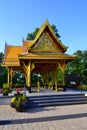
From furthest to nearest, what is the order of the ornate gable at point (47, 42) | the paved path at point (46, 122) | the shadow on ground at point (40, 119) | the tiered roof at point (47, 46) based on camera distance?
the ornate gable at point (47, 42) → the tiered roof at point (47, 46) → the shadow on ground at point (40, 119) → the paved path at point (46, 122)

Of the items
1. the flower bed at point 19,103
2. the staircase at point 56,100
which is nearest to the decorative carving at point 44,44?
the staircase at point 56,100

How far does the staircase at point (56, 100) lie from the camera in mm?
12080

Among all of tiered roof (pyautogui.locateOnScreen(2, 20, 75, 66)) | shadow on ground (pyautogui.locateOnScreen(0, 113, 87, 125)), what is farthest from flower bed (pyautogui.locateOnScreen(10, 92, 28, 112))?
tiered roof (pyautogui.locateOnScreen(2, 20, 75, 66))

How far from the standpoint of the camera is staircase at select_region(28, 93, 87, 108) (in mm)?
12080

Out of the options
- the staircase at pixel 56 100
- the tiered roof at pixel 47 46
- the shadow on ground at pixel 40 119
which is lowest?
the shadow on ground at pixel 40 119

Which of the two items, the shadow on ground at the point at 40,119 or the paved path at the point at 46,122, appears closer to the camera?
the paved path at the point at 46,122

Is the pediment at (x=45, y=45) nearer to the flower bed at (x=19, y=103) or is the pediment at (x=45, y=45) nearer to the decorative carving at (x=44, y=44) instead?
the decorative carving at (x=44, y=44)

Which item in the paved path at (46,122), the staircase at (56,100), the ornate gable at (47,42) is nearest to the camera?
the paved path at (46,122)

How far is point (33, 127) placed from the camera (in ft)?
24.1

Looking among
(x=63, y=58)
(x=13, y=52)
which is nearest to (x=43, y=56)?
(x=63, y=58)

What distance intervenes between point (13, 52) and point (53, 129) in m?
A: 16.2

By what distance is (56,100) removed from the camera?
41.9 ft

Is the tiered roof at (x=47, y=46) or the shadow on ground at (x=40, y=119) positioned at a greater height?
the tiered roof at (x=47, y=46)

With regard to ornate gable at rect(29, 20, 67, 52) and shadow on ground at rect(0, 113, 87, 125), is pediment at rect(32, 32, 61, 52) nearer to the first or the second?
ornate gable at rect(29, 20, 67, 52)
